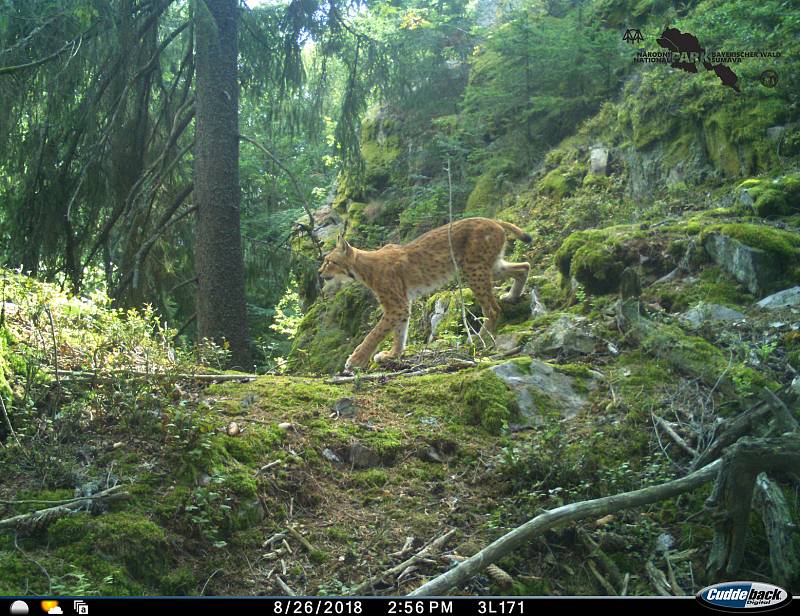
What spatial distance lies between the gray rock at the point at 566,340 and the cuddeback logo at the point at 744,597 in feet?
10.7

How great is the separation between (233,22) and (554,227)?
4952 mm

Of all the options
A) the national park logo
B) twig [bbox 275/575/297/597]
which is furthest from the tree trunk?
the national park logo

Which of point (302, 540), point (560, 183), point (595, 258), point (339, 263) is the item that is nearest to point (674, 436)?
point (302, 540)

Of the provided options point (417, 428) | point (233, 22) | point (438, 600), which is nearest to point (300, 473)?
point (417, 428)

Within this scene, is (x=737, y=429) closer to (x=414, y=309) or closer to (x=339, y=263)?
(x=339, y=263)

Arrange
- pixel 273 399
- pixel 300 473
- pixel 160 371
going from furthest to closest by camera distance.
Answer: pixel 273 399
pixel 160 371
pixel 300 473

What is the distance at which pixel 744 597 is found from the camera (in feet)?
8.89

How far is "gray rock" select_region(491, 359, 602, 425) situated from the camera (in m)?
5.04

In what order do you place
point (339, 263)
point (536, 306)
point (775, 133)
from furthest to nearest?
point (339, 263) < point (775, 133) < point (536, 306)

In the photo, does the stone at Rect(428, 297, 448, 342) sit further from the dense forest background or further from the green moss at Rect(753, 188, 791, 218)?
the green moss at Rect(753, 188, 791, 218)

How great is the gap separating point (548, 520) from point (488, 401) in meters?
1.73

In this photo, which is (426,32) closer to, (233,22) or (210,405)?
(233,22)

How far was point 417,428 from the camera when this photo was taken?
16.1 feet

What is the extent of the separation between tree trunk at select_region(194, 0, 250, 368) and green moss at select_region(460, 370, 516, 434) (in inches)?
136
